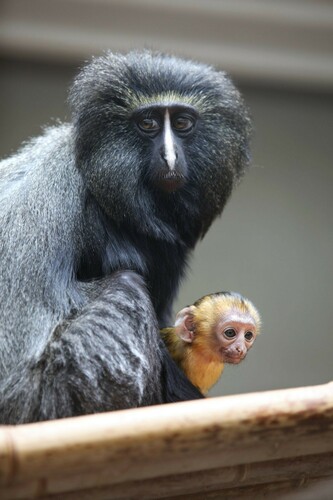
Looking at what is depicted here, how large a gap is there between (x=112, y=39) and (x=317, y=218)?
1983 millimetres

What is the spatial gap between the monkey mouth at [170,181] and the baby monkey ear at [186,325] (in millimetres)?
556

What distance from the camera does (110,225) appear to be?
3.90 meters

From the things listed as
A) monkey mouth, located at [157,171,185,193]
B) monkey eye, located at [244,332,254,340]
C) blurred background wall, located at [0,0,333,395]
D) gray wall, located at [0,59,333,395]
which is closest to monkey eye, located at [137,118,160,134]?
monkey mouth, located at [157,171,185,193]

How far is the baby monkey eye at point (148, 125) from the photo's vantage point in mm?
3879

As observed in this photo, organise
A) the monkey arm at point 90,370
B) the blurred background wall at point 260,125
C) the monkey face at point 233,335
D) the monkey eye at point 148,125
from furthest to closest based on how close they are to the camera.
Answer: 1. the blurred background wall at point 260,125
2. the monkey face at point 233,335
3. the monkey eye at point 148,125
4. the monkey arm at point 90,370

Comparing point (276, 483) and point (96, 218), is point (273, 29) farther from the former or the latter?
point (276, 483)

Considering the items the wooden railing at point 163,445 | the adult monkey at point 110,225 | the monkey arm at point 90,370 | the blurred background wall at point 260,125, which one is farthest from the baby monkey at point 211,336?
the blurred background wall at point 260,125

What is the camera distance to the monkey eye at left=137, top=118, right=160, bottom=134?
3879mm

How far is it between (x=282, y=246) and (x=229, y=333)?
11.1 feet

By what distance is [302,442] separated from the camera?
2916 mm

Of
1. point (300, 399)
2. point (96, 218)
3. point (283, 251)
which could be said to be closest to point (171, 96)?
point (96, 218)

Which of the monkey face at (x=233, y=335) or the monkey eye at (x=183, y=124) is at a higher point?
the monkey eye at (x=183, y=124)

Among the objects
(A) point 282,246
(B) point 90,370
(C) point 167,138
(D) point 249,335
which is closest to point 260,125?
(A) point 282,246

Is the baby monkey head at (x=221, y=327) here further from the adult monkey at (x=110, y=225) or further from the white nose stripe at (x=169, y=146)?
the white nose stripe at (x=169, y=146)
